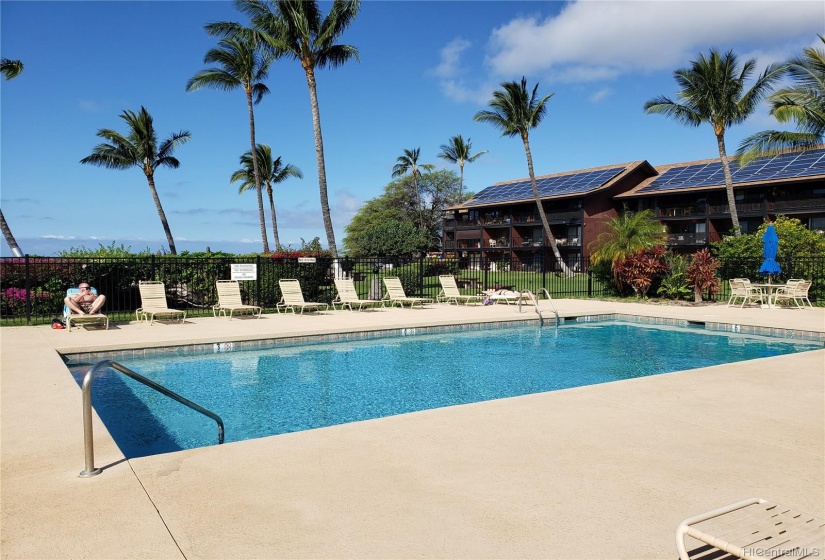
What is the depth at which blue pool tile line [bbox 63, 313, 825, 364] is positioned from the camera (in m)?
9.71

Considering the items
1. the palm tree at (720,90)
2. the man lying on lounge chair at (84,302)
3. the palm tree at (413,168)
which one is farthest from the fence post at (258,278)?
the palm tree at (413,168)

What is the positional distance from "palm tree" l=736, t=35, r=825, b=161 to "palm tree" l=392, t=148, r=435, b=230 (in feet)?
138

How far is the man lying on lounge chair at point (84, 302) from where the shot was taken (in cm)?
1188

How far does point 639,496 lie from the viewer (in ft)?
11.8

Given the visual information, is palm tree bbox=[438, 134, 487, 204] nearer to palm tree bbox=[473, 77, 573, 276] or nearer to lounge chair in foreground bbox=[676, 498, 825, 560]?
palm tree bbox=[473, 77, 573, 276]

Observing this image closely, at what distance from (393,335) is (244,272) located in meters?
5.11

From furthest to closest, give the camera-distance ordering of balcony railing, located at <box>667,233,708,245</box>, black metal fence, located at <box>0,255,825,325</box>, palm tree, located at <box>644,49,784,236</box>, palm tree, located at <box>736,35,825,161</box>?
balcony railing, located at <box>667,233,708,245</box> < palm tree, located at <box>644,49,784,236</box> < palm tree, located at <box>736,35,825,161</box> < black metal fence, located at <box>0,255,825,325</box>

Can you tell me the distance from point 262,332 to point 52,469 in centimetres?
734

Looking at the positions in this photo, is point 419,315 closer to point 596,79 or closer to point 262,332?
point 262,332

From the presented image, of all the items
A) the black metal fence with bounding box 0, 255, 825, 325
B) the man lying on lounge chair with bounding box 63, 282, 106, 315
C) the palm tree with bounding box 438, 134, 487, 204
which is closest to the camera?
the man lying on lounge chair with bounding box 63, 282, 106, 315

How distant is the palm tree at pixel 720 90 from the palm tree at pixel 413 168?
36841 millimetres

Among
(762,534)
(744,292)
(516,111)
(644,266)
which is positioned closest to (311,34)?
(644,266)

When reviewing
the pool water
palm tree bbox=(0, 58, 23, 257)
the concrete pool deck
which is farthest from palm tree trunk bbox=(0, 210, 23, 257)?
the concrete pool deck

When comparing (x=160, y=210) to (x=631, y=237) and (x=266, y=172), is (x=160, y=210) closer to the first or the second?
(x=266, y=172)
